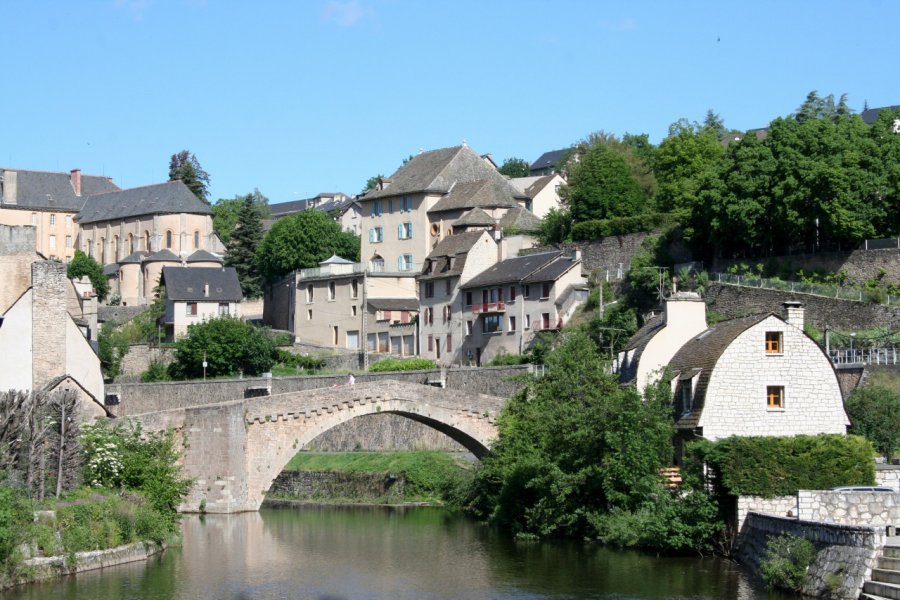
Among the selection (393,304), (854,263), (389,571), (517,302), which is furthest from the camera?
(393,304)

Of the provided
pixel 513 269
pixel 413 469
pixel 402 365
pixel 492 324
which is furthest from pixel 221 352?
pixel 413 469

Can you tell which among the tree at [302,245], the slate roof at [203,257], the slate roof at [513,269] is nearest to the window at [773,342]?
the slate roof at [513,269]

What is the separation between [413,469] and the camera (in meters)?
58.2

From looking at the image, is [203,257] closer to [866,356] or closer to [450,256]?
[450,256]

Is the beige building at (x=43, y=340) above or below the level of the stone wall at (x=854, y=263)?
below

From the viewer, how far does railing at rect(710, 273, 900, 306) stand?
196 feet

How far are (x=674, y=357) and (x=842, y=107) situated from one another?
71.7 m

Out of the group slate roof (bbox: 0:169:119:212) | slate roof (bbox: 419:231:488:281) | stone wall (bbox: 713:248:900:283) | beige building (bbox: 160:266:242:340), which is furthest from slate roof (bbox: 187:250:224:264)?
stone wall (bbox: 713:248:900:283)

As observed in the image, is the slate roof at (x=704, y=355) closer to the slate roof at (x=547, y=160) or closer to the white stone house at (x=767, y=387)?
the white stone house at (x=767, y=387)

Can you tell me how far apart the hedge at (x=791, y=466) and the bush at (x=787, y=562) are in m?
2.90

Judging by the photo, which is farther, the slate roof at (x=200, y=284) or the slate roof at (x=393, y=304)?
the slate roof at (x=200, y=284)

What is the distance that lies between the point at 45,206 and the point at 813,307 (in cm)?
8671

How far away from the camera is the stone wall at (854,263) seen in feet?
206

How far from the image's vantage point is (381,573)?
38.1 metres
